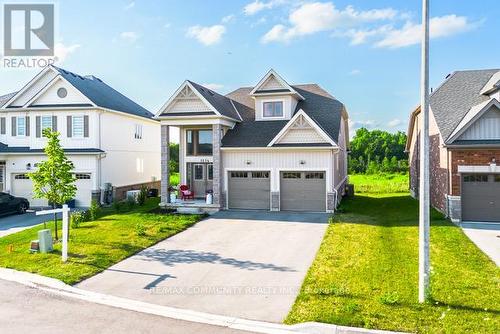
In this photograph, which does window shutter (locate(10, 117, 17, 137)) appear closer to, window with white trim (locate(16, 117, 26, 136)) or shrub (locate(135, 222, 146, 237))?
window with white trim (locate(16, 117, 26, 136))

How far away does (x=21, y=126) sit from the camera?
92.2 feet

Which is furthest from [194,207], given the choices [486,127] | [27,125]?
[486,127]

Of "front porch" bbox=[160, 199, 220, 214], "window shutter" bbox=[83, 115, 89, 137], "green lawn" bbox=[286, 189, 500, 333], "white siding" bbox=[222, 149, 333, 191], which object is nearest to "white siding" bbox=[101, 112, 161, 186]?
"window shutter" bbox=[83, 115, 89, 137]

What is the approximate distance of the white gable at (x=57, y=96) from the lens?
26781mm

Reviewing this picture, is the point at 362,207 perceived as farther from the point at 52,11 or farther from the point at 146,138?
the point at 52,11

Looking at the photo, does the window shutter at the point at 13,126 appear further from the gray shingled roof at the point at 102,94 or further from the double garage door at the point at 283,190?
the double garage door at the point at 283,190

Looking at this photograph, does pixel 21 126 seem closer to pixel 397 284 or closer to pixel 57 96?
pixel 57 96

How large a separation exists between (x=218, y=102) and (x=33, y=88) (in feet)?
44.8

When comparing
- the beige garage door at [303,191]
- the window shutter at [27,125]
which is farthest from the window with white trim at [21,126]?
the beige garage door at [303,191]

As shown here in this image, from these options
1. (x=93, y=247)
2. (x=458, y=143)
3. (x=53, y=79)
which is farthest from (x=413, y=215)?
(x=53, y=79)

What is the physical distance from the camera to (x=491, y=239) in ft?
50.9

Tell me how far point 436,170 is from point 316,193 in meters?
6.89

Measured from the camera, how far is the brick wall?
18.4m

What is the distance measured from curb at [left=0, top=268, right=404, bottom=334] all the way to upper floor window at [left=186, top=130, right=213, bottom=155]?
49.3 ft
